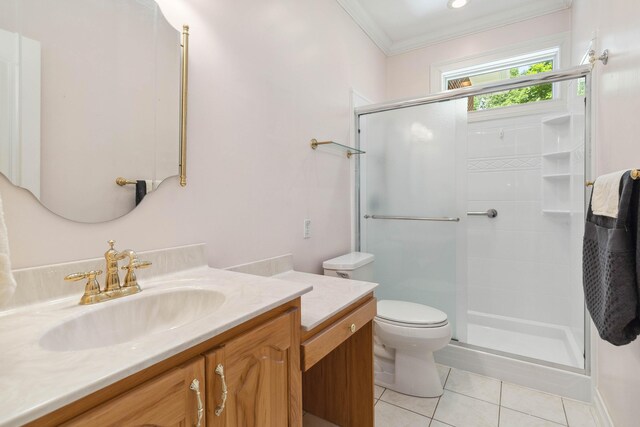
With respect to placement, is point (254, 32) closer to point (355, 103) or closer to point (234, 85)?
point (234, 85)

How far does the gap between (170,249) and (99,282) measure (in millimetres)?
242

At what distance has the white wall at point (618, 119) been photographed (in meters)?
1.17

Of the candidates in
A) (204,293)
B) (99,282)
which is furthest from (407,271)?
(99,282)

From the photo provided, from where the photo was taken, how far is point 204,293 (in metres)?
0.99

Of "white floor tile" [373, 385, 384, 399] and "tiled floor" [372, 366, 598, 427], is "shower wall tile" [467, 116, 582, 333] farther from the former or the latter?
"white floor tile" [373, 385, 384, 399]

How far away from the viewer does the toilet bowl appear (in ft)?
5.80

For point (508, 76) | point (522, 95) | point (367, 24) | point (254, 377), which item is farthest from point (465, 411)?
point (367, 24)

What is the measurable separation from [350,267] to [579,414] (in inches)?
55.7

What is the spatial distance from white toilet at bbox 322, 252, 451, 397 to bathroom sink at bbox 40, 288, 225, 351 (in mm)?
1065

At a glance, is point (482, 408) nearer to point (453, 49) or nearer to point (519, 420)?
point (519, 420)

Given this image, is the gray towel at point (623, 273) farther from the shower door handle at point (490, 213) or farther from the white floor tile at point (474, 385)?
the shower door handle at point (490, 213)

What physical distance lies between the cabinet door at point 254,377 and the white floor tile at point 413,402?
1115 mm

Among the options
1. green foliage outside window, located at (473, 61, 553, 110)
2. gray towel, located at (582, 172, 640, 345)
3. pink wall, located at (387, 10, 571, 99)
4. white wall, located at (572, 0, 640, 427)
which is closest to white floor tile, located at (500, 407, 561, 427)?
white wall, located at (572, 0, 640, 427)

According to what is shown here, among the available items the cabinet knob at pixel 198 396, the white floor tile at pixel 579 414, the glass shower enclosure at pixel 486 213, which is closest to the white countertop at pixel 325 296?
the cabinet knob at pixel 198 396
